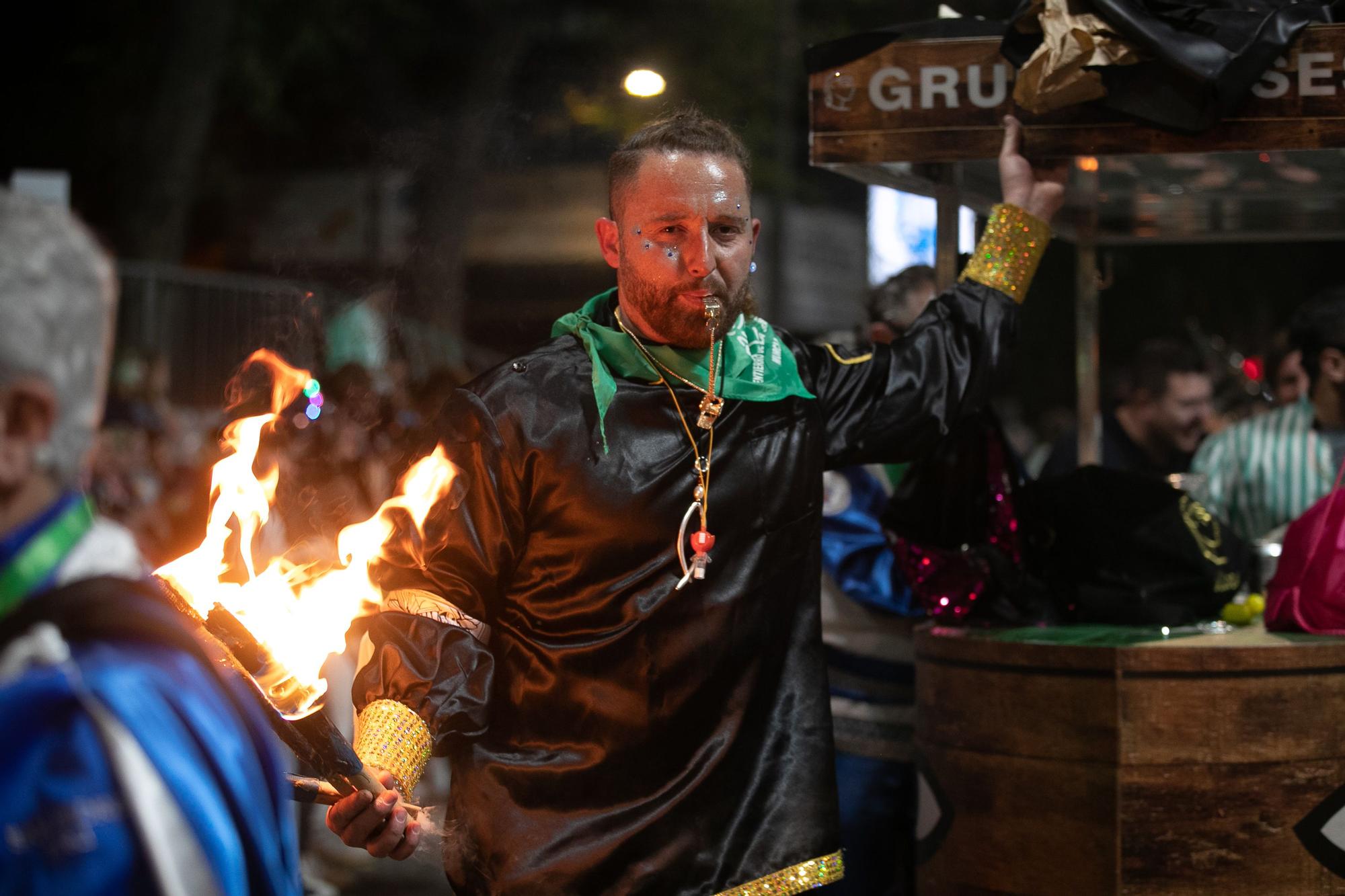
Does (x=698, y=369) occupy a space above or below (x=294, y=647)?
above

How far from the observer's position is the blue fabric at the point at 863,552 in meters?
4.13

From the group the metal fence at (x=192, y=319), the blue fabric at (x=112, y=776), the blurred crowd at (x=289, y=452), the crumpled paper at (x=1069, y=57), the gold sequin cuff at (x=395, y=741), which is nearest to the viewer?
the blue fabric at (x=112, y=776)

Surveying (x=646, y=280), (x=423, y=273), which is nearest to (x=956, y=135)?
(x=646, y=280)

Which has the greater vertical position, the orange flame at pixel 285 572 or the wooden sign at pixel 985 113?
the wooden sign at pixel 985 113

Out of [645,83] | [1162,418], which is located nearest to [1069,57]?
[645,83]

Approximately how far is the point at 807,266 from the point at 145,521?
12.5 m

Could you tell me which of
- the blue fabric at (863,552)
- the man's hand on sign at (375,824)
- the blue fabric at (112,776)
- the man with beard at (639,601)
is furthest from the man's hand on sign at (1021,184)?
the blue fabric at (112,776)

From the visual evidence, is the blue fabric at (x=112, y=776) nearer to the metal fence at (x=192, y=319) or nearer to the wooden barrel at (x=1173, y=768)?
the wooden barrel at (x=1173, y=768)

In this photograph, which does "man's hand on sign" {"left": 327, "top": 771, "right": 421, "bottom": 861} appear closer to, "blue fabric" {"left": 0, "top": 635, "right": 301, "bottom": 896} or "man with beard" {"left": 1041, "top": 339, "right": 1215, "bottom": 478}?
"blue fabric" {"left": 0, "top": 635, "right": 301, "bottom": 896}

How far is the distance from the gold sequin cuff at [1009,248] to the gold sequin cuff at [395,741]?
1498mm

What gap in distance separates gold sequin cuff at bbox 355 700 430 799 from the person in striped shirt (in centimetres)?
296

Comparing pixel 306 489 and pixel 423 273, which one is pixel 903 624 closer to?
pixel 306 489

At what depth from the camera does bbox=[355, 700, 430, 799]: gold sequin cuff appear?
241 cm

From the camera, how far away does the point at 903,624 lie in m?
4.22
